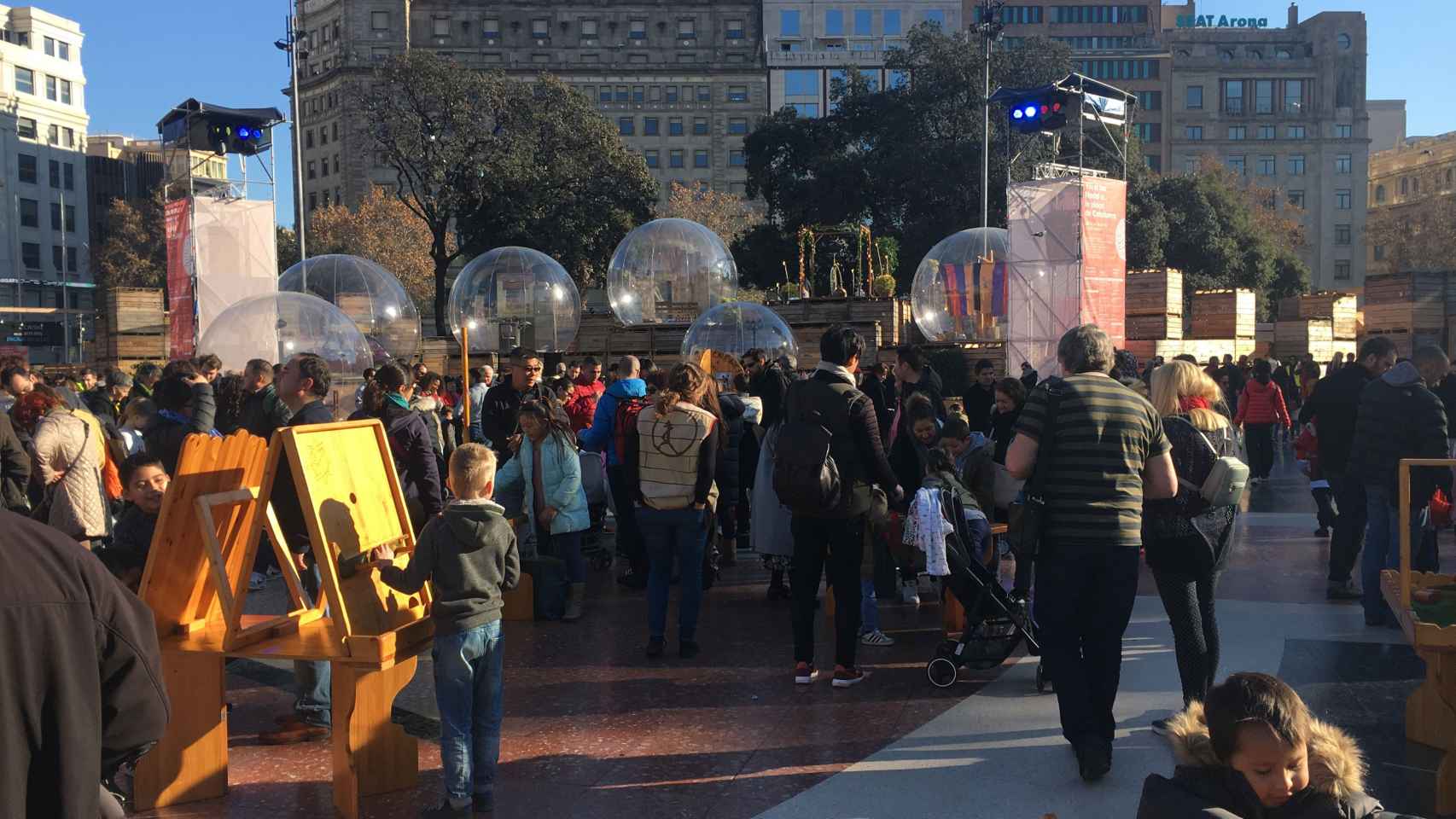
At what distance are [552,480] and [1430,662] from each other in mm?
5227

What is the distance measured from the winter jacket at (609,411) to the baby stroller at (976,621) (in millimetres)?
3056

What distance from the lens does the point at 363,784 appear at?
16.2ft

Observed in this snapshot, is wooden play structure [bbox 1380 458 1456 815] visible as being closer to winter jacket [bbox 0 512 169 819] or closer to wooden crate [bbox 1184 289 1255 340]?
winter jacket [bbox 0 512 169 819]

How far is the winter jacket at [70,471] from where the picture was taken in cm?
744

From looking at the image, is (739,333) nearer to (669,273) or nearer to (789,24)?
(669,273)

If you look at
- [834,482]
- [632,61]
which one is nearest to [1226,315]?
[834,482]

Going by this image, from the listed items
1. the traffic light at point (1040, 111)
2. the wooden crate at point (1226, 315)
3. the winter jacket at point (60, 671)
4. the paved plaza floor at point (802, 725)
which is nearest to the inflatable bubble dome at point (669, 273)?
the traffic light at point (1040, 111)

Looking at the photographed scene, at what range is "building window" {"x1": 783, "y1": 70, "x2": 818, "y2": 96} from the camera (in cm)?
9462

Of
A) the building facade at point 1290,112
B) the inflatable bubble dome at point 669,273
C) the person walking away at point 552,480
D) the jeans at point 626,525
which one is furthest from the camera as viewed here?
the building facade at point 1290,112

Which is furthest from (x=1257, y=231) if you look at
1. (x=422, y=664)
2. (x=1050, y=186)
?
(x=422, y=664)

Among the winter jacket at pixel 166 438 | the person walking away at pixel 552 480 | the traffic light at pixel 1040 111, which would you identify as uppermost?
the traffic light at pixel 1040 111

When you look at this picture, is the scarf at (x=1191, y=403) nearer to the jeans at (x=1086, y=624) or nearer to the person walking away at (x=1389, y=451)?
the jeans at (x=1086, y=624)

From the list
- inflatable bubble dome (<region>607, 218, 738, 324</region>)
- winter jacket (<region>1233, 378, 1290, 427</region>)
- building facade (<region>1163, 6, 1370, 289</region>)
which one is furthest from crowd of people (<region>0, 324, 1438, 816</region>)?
building facade (<region>1163, 6, 1370, 289</region>)

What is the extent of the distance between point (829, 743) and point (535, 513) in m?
3.50
